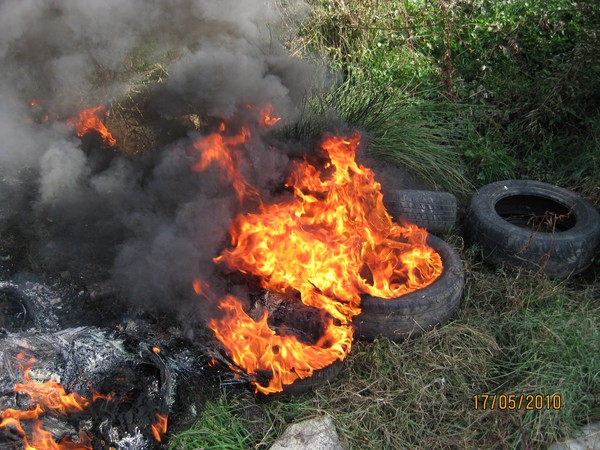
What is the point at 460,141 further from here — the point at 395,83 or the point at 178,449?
the point at 178,449

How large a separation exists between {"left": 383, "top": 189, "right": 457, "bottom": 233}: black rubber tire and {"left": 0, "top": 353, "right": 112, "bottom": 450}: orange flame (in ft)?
9.19

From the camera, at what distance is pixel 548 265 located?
4.60 m

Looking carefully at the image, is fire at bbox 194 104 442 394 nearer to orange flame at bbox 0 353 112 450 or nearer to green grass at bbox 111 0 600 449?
green grass at bbox 111 0 600 449

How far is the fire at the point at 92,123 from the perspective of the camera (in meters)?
5.20

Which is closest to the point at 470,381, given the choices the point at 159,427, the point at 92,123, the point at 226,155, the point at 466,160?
the point at 159,427

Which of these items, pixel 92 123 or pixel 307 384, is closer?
pixel 307 384

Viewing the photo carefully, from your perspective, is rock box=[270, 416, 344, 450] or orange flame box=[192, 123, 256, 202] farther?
orange flame box=[192, 123, 256, 202]

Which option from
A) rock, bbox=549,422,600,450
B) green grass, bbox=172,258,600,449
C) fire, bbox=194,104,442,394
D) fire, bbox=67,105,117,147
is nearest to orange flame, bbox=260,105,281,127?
fire, bbox=194,104,442,394

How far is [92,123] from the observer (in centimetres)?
539

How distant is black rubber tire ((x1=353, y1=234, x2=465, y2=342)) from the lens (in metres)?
3.88

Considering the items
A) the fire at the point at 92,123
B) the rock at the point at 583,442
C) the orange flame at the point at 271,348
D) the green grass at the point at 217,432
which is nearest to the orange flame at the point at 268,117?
the fire at the point at 92,123

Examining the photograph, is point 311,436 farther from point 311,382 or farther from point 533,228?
point 533,228

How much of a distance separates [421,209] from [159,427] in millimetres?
2833

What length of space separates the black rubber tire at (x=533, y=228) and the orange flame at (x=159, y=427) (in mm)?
3117
